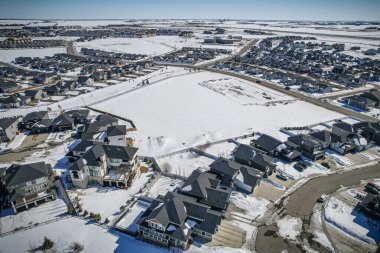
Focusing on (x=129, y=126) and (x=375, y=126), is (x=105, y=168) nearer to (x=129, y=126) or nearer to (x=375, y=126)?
(x=129, y=126)

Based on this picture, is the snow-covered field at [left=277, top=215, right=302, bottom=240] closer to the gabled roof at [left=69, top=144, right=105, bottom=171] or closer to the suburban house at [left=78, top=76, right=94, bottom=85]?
the gabled roof at [left=69, top=144, right=105, bottom=171]

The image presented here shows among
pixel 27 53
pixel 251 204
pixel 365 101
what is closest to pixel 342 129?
pixel 365 101

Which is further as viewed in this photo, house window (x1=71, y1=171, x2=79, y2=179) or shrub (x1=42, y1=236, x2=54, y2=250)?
house window (x1=71, y1=171, x2=79, y2=179)

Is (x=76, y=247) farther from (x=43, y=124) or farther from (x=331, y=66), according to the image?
(x=331, y=66)

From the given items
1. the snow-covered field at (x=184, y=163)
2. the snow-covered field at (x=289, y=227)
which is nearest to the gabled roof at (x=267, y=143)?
the snow-covered field at (x=184, y=163)

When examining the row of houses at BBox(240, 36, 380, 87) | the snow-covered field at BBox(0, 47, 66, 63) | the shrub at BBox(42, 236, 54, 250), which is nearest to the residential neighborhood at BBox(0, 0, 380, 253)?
the shrub at BBox(42, 236, 54, 250)

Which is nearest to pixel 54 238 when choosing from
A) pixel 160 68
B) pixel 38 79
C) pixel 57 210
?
pixel 57 210

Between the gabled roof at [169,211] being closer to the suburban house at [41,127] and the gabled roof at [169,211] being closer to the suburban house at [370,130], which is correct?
the suburban house at [41,127]
